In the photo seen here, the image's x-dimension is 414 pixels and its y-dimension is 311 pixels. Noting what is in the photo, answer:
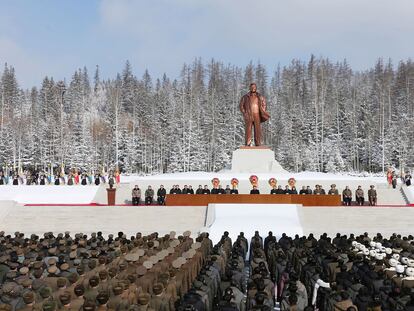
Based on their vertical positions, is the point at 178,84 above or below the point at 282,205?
above

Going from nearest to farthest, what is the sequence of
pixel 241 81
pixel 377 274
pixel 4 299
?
pixel 4 299 → pixel 377 274 → pixel 241 81

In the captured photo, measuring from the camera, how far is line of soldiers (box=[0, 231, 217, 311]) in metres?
6.38

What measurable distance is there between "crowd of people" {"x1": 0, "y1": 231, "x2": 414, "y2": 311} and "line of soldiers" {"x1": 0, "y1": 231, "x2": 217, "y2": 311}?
14 millimetres

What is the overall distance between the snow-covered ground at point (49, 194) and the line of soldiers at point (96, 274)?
1435cm

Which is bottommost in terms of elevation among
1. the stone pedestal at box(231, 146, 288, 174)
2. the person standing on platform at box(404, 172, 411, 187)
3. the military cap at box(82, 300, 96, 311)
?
the military cap at box(82, 300, 96, 311)

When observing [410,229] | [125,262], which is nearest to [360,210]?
[410,229]

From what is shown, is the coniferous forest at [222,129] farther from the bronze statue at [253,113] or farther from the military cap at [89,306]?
the military cap at [89,306]

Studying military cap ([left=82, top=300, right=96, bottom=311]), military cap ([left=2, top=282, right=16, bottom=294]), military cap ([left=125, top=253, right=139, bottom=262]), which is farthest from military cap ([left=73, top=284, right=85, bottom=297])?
military cap ([left=125, top=253, right=139, bottom=262])

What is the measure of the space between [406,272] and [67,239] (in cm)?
767

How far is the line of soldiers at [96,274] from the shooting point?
638cm

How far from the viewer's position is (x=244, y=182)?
27.6 metres

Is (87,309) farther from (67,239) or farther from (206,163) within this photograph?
(206,163)

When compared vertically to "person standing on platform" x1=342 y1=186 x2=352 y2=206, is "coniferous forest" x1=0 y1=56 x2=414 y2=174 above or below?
above

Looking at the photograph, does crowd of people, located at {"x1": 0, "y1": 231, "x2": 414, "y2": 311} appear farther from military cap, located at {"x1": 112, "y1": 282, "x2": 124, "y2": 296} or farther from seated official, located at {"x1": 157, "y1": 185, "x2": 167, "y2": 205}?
seated official, located at {"x1": 157, "y1": 185, "x2": 167, "y2": 205}
